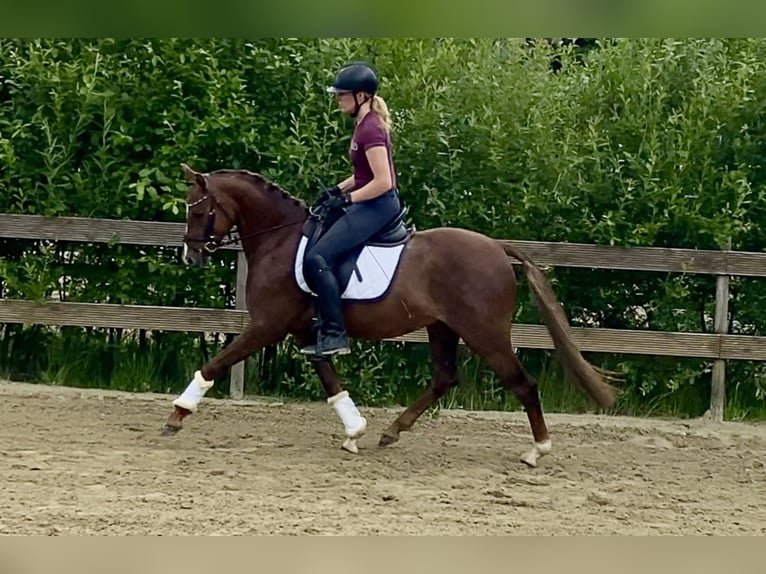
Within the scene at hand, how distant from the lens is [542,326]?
27.5 feet

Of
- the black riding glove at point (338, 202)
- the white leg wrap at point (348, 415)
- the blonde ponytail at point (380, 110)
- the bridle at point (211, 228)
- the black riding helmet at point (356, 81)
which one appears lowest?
the white leg wrap at point (348, 415)

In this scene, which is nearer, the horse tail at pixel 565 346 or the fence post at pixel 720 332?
the horse tail at pixel 565 346

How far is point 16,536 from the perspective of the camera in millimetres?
4500

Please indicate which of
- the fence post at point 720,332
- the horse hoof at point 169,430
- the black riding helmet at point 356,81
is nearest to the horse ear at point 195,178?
the black riding helmet at point 356,81

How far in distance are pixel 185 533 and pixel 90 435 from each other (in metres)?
2.36

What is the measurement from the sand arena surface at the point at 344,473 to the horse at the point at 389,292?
1.34ft

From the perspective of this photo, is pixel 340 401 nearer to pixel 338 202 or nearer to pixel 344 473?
pixel 344 473

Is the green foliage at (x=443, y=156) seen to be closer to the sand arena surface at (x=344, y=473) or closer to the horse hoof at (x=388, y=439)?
the sand arena surface at (x=344, y=473)

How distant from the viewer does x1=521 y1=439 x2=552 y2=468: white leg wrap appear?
6691 millimetres

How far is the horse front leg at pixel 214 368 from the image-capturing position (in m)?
6.77

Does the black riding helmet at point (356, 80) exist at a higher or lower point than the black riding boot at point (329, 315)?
higher

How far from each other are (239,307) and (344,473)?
251 cm

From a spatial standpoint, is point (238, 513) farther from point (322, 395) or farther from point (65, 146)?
point (65, 146)

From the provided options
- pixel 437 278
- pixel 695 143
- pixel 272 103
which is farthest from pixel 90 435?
pixel 695 143
